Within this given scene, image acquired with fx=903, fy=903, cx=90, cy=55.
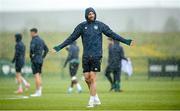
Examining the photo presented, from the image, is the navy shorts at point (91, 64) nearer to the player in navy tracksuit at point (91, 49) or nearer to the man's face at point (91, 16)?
the player in navy tracksuit at point (91, 49)

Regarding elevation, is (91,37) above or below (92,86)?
above

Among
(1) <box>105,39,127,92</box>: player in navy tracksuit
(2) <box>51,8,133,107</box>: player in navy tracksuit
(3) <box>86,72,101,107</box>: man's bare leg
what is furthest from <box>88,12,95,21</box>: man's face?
(1) <box>105,39,127,92</box>: player in navy tracksuit

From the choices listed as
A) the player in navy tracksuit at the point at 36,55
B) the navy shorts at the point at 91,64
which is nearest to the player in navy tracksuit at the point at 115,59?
the player in navy tracksuit at the point at 36,55

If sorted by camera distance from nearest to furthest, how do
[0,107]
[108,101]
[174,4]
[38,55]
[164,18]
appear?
[0,107]
[108,101]
[38,55]
[174,4]
[164,18]

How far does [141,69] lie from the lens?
3906 centimetres

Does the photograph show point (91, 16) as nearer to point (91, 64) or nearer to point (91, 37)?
point (91, 37)

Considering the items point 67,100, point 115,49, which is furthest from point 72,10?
point 67,100

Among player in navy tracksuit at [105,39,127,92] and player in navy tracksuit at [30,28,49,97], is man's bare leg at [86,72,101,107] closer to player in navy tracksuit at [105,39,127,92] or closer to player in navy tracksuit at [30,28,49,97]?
player in navy tracksuit at [30,28,49,97]

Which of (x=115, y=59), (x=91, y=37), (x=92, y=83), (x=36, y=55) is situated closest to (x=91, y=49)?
(x=91, y=37)

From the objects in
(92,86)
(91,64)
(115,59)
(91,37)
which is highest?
(91,37)

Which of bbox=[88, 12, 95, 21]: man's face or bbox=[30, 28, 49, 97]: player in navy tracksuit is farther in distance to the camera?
bbox=[30, 28, 49, 97]: player in navy tracksuit

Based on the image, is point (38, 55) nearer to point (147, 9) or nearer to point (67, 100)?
point (67, 100)

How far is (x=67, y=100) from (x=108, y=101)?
107 cm

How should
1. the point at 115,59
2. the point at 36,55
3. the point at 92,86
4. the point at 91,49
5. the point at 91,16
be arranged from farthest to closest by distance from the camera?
the point at 115,59
the point at 36,55
the point at 91,49
the point at 92,86
the point at 91,16
